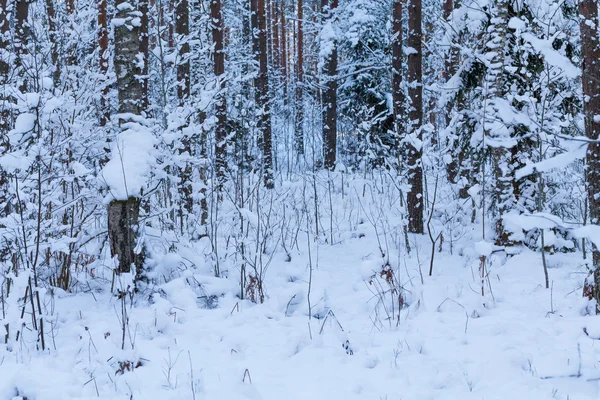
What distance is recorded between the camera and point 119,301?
487cm

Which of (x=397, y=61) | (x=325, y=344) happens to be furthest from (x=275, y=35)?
(x=325, y=344)

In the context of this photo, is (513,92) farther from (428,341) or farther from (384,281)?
(428,341)

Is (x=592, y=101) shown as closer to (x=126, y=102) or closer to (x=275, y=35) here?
(x=126, y=102)

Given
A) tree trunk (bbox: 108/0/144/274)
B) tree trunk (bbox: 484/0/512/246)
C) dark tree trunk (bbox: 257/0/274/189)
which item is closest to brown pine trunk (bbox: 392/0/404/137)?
tree trunk (bbox: 484/0/512/246)

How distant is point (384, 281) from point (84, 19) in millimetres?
5707

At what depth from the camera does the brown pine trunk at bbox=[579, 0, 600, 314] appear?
12.1 feet

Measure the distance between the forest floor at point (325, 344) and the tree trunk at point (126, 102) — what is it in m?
0.39

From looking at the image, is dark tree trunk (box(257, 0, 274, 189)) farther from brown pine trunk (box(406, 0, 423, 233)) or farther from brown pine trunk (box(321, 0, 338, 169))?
brown pine trunk (box(406, 0, 423, 233))

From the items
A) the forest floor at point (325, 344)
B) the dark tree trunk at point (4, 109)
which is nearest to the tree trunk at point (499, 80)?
the forest floor at point (325, 344)

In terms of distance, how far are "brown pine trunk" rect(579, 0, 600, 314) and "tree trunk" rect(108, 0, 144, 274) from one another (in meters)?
4.28

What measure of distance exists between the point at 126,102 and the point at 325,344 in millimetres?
3303

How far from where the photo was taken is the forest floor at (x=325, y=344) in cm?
312

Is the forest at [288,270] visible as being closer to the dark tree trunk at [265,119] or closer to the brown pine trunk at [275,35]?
the dark tree trunk at [265,119]

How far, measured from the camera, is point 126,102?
5.08 meters
